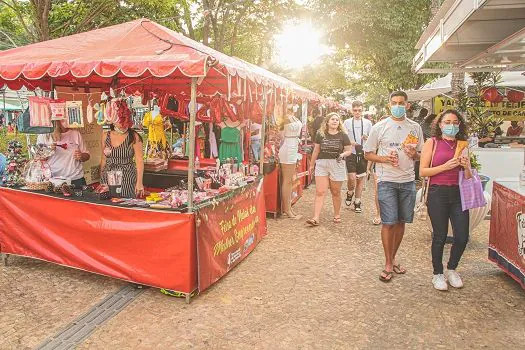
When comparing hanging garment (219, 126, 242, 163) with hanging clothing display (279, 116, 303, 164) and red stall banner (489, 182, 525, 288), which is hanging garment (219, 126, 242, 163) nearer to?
hanging clothing display (279, 116, 303, 164)

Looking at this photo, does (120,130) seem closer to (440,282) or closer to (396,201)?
(396,201)

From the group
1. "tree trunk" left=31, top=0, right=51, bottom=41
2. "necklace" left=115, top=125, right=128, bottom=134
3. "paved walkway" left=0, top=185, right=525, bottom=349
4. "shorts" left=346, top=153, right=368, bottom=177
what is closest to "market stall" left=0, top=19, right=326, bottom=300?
"necklace" left=115, top=125, right=128, bottom=134

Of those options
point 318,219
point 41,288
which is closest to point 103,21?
point 318,219

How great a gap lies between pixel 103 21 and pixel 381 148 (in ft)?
40.6

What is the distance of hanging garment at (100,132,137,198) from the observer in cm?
489

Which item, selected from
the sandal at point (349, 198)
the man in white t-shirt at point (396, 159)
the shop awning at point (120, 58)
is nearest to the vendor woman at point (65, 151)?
the shop awning at point (120, 58)

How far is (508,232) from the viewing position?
4.68 m

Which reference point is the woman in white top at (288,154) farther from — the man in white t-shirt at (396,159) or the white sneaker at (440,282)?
the white sneaker at (440,282)

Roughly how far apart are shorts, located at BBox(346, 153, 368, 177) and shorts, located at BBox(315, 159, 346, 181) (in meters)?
1.19

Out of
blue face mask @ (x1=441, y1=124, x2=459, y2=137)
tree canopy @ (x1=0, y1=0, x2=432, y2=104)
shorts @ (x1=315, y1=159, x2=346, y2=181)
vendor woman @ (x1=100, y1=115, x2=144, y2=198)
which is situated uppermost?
tree canopy @ (x1=0, y1=0, x2=432, y2=104)

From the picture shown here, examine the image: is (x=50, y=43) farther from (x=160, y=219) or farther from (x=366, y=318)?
(x=366, y=318)

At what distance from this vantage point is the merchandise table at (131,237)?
4.18 metres

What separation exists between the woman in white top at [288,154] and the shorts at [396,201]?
3044mm

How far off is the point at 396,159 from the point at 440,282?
1.41 m
